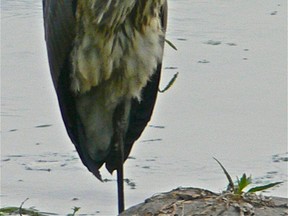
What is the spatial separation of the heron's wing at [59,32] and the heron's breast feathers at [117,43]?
0.05 m

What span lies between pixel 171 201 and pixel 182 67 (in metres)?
3.71

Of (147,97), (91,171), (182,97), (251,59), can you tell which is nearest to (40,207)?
(91,171)

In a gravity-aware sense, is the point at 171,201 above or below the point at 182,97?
above

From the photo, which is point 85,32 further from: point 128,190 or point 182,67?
point 182,67

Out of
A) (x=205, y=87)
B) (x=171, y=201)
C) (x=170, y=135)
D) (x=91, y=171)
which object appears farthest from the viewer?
(x=205, y=87)

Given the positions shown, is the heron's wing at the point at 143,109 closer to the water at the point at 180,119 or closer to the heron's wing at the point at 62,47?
the heron's wing at the point at 62,47

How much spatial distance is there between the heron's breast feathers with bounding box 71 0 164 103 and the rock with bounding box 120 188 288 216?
3.58 feet

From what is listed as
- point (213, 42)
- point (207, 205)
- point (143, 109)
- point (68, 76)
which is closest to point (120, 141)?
point (143, 109)

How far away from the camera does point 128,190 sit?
7.98 metres

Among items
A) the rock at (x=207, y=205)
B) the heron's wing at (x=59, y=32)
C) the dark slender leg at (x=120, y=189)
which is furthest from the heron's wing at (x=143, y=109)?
the rock at (x=207, y=205)

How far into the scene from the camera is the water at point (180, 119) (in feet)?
26.3

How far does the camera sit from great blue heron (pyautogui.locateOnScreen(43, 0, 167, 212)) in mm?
6871

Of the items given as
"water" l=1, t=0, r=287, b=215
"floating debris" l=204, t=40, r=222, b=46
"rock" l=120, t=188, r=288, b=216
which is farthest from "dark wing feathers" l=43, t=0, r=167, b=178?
"floating debris" l=204, t=40, r=222, b=46

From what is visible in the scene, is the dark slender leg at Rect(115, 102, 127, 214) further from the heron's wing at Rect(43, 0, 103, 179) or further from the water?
the water
